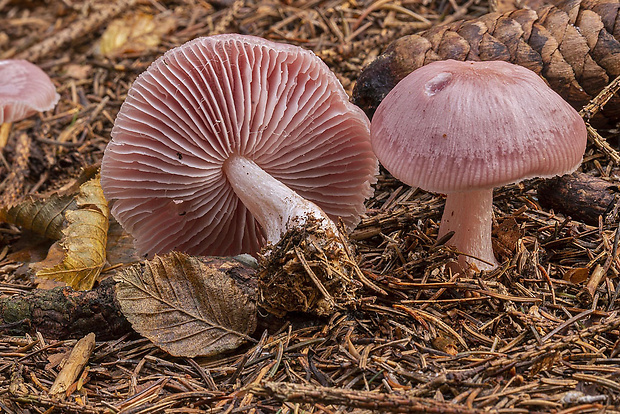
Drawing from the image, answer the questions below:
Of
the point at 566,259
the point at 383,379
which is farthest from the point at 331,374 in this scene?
the point at 566,259

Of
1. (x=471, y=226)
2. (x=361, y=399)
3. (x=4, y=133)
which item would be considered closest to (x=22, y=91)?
(x=4, y=133)

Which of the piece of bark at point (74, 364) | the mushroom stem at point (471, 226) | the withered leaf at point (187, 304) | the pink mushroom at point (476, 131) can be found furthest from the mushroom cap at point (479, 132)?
the piece of bark at point (74, 364)

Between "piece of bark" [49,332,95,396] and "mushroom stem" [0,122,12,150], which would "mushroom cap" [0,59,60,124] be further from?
"piece of bark" [49,332,95,396]

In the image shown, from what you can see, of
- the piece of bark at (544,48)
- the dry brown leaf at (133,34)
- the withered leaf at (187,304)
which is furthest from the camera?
the dry brown leaf at (133,34)

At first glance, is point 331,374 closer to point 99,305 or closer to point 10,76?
point 99,305

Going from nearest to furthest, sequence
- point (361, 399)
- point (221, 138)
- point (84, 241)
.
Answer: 1. point (361, 399)
2. point (221, 138)
3. point (84, 241)

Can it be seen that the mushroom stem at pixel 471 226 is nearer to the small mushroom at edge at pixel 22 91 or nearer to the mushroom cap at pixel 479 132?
the mushroom cap at pixel 479 132

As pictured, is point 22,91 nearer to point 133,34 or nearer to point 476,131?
point 133,34
